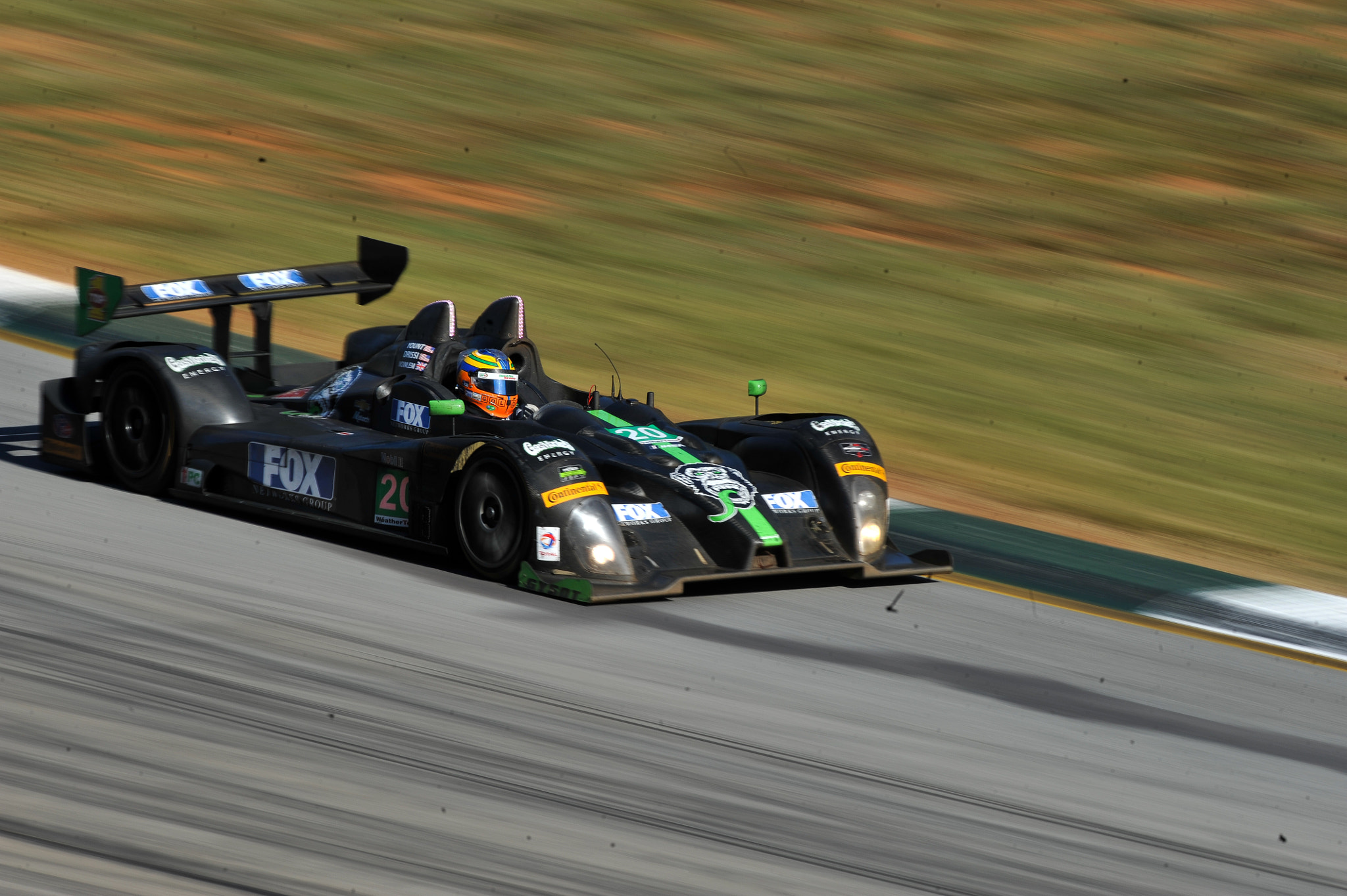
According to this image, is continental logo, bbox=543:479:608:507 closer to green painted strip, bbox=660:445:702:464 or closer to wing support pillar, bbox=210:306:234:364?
green painted strip, bbox=660:445:702:464

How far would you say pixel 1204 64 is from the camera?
933 inches

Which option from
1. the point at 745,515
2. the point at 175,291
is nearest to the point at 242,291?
the point at 175,291

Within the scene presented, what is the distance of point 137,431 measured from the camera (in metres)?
9.36

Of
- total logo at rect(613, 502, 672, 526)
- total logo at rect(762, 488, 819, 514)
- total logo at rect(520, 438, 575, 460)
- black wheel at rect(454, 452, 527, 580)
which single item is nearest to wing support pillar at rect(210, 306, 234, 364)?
black wheel at rect(454, 452, 527, 580)

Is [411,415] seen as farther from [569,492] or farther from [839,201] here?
[839,201]

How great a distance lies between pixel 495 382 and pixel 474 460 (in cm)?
84

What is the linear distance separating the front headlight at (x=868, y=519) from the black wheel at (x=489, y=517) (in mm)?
1945

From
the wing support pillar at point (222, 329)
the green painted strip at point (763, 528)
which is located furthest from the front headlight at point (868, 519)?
the wing support pillar at point (222, 329)

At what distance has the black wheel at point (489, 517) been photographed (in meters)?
8.02

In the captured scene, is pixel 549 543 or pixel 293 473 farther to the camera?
pixel 293 473

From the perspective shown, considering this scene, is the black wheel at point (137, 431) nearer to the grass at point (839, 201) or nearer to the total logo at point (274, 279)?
the total logo at point (274, 279)

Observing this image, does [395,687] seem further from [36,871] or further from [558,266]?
[558,266]

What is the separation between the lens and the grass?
13.5 meters

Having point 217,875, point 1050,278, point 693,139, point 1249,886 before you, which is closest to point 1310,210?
point 1050,278
